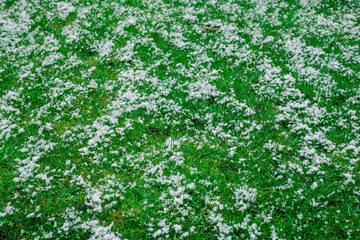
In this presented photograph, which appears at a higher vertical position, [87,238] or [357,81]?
[357,81]

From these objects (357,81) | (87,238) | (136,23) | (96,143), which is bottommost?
(87,238)

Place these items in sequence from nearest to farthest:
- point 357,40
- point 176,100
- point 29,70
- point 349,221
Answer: point 349,221 < point 176,100 < point 29,70 < point 357,40

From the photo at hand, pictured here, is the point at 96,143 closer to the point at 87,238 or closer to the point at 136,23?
the point at 87,238

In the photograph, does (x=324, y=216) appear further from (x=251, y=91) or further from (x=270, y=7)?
(x=270, y=7)

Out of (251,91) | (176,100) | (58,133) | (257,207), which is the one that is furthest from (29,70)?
(257,207)

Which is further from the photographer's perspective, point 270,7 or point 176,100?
point 270,7

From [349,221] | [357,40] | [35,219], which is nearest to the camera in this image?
[349,221]

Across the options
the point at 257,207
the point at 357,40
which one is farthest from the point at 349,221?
the point at 357,40
